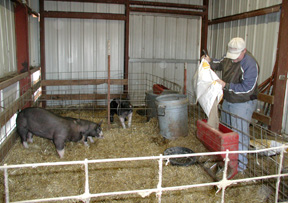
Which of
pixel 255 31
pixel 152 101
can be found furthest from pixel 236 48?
pixel 255 31

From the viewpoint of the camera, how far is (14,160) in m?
Answer: 4.98

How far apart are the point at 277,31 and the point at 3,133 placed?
7137 mm

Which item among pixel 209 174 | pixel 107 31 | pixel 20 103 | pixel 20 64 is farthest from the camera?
pixel 107 31

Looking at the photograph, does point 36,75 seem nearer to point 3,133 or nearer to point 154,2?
point 3,133

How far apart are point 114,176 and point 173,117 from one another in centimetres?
212

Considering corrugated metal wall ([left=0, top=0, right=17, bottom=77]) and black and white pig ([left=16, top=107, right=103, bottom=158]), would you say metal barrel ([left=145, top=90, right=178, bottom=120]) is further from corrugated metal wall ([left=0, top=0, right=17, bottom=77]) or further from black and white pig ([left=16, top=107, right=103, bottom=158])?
corrugated metal wall ([left=0, top=0, right=17, bottom=77])

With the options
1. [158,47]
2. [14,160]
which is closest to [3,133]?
[14,160]

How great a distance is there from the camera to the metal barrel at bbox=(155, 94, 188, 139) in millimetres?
5805

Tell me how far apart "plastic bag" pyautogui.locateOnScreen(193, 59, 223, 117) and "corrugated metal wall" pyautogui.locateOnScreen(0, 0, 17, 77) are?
3968 mm

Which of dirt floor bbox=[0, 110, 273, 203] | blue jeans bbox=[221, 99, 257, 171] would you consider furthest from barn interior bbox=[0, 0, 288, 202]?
blue jeans bbox=[221, 99, 257, 171]

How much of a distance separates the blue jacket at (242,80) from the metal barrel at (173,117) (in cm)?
144

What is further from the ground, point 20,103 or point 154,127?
point 20,103

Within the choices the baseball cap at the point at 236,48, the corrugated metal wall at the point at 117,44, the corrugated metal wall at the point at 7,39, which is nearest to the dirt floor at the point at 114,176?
the corrugated metal wall at the point at 7,39

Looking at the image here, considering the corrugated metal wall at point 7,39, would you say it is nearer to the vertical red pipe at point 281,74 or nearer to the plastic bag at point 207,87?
the plastic bag at point 207,87
